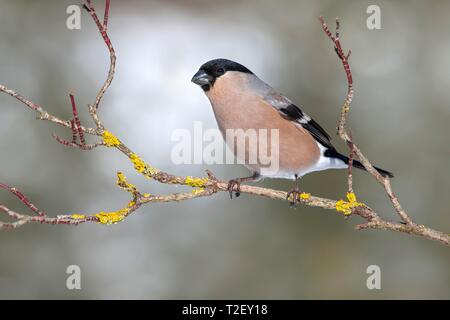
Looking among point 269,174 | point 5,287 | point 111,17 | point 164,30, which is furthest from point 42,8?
point 269,174

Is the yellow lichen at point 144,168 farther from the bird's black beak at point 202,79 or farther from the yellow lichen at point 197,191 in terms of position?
the bird's black beak at point 202,79

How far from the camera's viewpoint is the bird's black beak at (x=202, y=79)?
11.5ft

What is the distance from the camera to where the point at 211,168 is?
5.56 meters

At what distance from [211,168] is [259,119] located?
2129 millimetres

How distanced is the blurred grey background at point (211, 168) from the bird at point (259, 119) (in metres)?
1.67

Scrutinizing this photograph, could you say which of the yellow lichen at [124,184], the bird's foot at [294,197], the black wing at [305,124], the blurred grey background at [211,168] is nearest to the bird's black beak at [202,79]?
the black wing at [305,124]

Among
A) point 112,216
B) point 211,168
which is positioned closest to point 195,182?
point 112,216

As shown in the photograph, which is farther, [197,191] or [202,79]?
[202,79]

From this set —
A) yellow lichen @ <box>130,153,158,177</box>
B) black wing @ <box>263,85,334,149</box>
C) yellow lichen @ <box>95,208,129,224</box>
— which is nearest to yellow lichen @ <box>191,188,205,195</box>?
yellow lichen @ <box>130,153,158,177</box>

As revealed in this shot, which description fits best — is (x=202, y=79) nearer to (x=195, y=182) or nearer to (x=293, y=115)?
(x=293, y=115)

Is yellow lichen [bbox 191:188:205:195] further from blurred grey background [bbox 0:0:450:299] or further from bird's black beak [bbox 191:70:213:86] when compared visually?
blurred grey background [bbox 0:0:450:299]

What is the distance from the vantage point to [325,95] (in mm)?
6047

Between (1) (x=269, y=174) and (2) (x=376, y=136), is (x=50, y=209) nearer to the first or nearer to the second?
(1) (x=269, y=174)

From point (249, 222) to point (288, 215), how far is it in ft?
1.19
